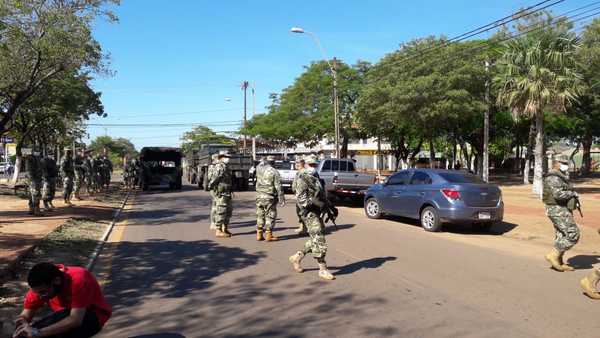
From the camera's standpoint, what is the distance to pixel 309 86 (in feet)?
130

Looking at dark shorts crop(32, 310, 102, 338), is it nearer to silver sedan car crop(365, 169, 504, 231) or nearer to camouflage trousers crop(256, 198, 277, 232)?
camouflage trousers crop(256, 198, 277, 232)

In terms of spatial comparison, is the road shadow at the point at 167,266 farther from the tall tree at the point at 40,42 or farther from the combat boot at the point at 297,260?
the tall tree at the point at 40,42

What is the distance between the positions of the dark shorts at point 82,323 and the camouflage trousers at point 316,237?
3921 mm

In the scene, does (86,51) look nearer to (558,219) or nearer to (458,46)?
(558,219)

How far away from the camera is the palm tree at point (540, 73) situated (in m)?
20.3

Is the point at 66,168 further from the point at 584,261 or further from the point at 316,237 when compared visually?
the point at 584,261

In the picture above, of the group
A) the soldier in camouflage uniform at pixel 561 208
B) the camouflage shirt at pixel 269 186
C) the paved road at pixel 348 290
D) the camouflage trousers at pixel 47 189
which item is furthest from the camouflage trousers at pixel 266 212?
the camouflage trousers at pixel 47 189

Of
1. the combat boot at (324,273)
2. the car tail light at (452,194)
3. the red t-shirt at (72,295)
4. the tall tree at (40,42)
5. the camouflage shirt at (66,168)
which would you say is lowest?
the combat boot at (324,273)

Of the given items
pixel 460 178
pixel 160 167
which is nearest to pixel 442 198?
pixel 460 178

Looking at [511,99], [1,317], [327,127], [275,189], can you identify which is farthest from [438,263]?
[327,127]

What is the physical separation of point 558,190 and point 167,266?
6.02 metres

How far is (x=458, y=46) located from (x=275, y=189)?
2231cm

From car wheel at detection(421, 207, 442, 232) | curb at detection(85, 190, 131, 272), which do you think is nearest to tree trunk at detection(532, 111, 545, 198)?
car wheel at detection(421, 207, 442, 232)

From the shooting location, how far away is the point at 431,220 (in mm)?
12359
